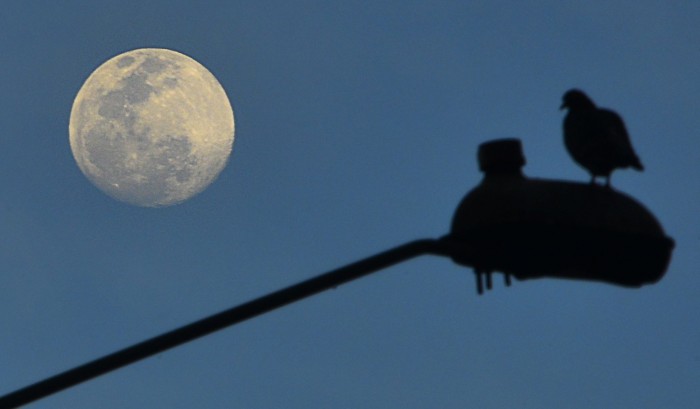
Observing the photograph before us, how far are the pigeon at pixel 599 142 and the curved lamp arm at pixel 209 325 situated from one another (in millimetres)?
1450

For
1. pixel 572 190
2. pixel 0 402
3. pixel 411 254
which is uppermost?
pixel 572 190

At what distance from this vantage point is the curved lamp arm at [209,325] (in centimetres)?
375

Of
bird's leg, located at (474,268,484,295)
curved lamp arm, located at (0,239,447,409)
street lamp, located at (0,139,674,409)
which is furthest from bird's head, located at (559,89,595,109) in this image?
curved lamp arm, located at (0,239,447,409)

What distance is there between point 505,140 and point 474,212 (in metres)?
0.53

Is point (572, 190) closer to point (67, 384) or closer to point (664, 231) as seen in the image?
point (664, 231)

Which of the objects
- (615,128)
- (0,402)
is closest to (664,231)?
(615,128)

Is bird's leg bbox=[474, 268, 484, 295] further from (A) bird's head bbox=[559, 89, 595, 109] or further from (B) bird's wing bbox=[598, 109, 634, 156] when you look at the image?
(A) bird's head bbox=[559, 89, 595, 109]

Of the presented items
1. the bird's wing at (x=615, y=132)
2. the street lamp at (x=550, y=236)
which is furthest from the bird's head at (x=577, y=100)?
the street lamp at (x=550, y=236)

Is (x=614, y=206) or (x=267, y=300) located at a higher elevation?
(x=614, y=206)

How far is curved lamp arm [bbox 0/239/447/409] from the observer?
3.75 m

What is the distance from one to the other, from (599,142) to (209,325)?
2.31m

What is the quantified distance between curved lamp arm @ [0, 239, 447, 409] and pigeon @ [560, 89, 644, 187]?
1450 mm

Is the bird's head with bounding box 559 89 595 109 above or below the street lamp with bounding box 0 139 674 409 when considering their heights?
above

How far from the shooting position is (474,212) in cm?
457
